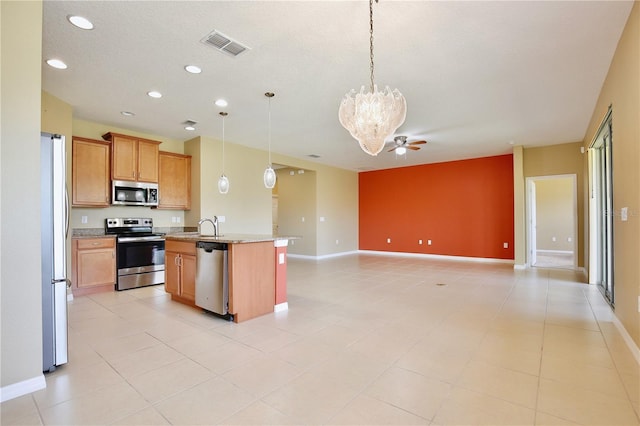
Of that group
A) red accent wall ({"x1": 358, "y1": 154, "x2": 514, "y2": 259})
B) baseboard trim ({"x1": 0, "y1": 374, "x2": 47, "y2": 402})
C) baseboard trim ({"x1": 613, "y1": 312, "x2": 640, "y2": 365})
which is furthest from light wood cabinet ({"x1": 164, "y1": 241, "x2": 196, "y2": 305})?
red accent wall ({"x1": 358, "y1": 154, "x2": 514, "y2": 259})

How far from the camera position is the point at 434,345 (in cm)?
269

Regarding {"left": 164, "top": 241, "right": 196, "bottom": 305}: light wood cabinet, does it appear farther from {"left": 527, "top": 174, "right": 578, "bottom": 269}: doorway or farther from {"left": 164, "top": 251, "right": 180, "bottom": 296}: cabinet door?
{"left": 527, "top": 174, "right": 578, "bottom": 269}: doorway

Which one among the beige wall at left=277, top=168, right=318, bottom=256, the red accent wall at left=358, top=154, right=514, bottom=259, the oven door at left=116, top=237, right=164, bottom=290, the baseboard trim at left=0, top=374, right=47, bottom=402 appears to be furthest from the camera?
the beige wall at left=277, top=168, right=318, bottom=256

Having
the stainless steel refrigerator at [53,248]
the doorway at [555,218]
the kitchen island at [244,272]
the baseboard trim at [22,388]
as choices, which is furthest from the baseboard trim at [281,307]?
the doorway at [555,218]

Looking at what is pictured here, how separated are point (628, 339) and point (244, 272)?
3.56 metres

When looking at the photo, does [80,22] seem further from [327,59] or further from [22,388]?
[22,388]

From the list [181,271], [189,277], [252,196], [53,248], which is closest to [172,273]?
[181,271]

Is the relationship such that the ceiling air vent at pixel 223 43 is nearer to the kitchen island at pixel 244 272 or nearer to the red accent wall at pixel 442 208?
the kitchen island at pixel 244 272

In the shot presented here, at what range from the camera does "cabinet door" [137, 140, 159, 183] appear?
5.36 m

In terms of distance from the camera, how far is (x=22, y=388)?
1937 mm

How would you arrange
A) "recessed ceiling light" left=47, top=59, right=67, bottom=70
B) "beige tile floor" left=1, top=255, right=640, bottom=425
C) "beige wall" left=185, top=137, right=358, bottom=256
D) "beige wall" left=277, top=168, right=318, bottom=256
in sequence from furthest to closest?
"beige wall" left=277, top=168, right=318, bottom=256, "beige wall" left=185, top=137, right=358, bottom=256, "recessed ceiling light" left=47, top=59, right=67, bottom=70, "beige tile floor" left=1, top=255, right=640, bottom=425

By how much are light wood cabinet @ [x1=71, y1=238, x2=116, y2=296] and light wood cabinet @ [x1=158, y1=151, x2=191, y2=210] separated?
122 centimetres

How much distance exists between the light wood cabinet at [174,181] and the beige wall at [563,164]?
7233mm

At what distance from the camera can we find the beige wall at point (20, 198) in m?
1.87
